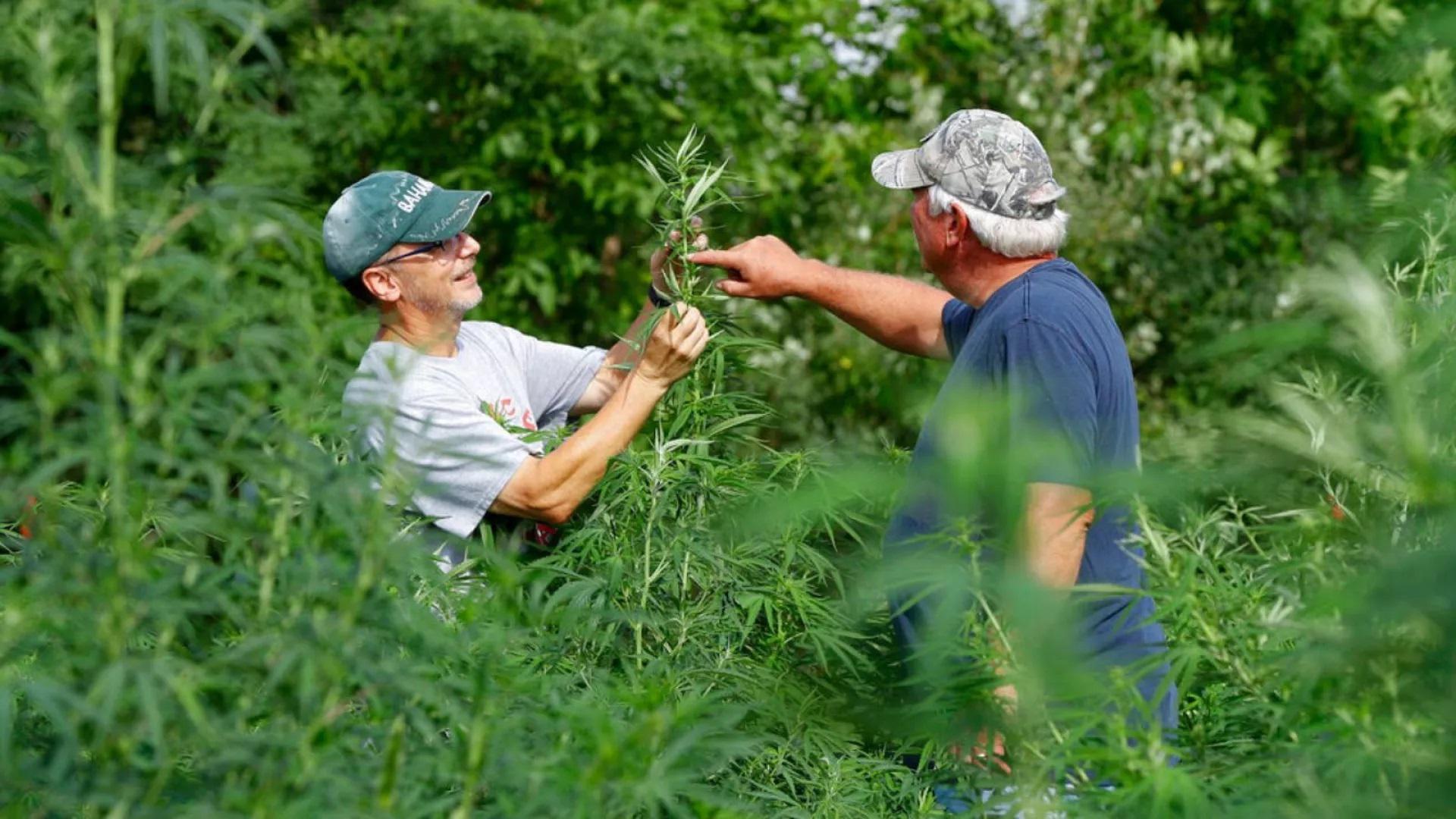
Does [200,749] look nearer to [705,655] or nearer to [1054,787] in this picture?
[1054,787]

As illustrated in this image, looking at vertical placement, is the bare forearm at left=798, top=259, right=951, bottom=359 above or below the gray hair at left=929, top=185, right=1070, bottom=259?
below

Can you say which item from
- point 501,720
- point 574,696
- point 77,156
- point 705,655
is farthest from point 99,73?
point 705,655

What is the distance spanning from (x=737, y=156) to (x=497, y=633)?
5895 mm

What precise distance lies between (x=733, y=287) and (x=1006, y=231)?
61 centimetres

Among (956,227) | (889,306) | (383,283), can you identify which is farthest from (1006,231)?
(383,283)

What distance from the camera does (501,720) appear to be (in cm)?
206

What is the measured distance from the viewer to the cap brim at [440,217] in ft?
12.5

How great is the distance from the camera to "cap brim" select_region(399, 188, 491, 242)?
3799 millimetres

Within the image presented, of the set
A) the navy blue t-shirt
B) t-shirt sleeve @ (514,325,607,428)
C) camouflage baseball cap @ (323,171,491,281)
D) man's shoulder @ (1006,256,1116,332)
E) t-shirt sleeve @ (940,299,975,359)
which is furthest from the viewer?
t-shirt sleeve @ (514,325,607,428)

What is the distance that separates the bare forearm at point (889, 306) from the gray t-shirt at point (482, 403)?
60cm

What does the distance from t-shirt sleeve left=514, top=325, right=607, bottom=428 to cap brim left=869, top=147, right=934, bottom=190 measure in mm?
852

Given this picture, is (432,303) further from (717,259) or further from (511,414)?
(717,259)

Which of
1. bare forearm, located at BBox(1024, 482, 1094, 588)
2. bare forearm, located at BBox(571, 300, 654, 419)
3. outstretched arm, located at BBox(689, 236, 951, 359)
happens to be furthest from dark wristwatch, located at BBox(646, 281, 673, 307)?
bare forearm, located at BBox(1024, 482, 1094, 588)

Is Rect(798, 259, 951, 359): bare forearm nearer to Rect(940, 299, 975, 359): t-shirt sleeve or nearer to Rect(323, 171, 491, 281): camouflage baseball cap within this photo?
Rect(940, 299, 975, 359): t-shirt sleeve
